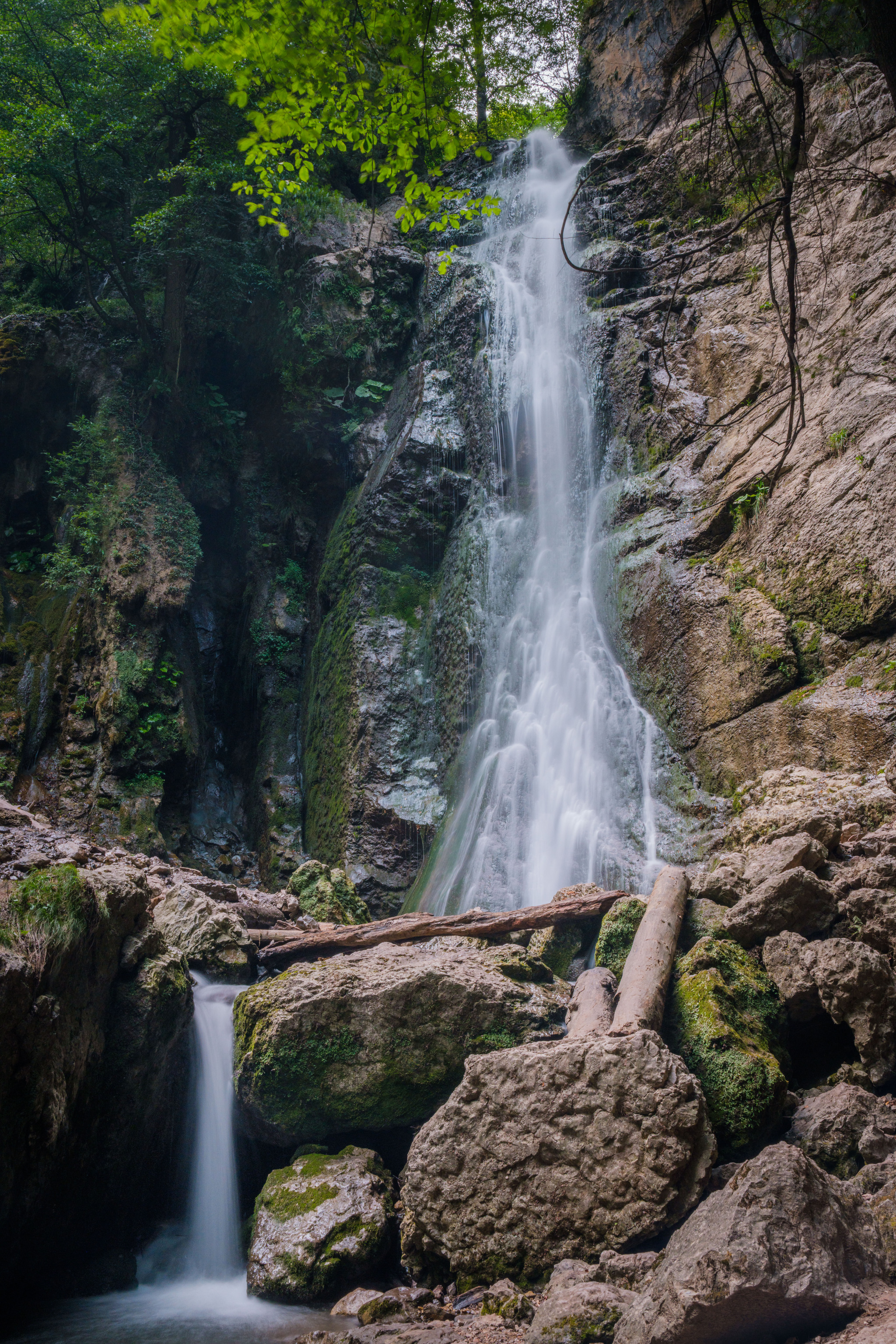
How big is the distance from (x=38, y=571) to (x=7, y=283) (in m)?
7.31

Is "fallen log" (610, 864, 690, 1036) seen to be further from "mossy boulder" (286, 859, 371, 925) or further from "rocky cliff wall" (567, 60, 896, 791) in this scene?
"mossy boulder" (286, 859, 371, 925)

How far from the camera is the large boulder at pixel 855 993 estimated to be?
400 centimetres

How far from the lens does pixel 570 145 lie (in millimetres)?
16344

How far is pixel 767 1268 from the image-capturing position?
2461mm

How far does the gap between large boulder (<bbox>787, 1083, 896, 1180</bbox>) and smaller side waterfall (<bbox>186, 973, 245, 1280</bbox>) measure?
368cm

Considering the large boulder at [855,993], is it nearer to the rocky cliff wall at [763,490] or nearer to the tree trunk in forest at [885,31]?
the rocky cliff wall at [763,490]

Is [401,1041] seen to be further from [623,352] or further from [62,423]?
[62,423]

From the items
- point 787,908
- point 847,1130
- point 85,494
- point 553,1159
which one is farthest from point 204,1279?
point 85,494

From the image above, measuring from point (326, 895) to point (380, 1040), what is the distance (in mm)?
3477

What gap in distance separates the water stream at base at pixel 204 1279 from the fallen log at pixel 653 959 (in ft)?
6.76

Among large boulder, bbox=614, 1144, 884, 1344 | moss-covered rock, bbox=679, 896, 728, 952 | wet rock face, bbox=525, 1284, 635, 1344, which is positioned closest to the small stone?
wet rock face, bbox=525, 1284, 635, 1344

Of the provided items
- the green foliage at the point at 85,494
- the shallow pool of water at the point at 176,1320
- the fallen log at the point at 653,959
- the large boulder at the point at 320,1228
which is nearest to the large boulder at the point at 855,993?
the fallen log at the point at 653,959

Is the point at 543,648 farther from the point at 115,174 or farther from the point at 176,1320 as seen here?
the point at 115,174

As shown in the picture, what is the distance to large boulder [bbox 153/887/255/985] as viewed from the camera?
651 centimetres
